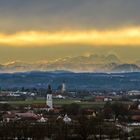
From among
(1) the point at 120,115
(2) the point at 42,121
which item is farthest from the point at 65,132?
(1) the point at 120,115

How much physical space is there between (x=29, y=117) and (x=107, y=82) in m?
138

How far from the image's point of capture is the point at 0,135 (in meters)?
40.3

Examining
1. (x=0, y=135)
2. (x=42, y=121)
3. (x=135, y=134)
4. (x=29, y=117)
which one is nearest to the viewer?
(x=0, y=135)

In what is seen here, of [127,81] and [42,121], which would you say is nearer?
[42,121]

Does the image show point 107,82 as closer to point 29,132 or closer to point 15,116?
point 15,116

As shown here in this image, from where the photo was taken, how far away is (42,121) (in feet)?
173

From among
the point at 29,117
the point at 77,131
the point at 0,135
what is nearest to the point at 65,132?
the point at 77,131

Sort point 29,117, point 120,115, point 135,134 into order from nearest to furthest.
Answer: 1. point 135,134
2. point 29,117
3. point 120,115

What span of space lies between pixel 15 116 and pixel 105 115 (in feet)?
25.2

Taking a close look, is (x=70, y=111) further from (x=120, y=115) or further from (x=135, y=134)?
(x=135, y=134)

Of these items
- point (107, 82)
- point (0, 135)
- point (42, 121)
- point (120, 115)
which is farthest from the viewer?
point (107, 82)

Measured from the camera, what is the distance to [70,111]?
64.3 metres

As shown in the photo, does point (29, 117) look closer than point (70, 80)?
Yes

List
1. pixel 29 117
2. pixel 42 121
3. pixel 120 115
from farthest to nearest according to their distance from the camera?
pixel 120 115 < pixel 29 117 < pixel 42 121
